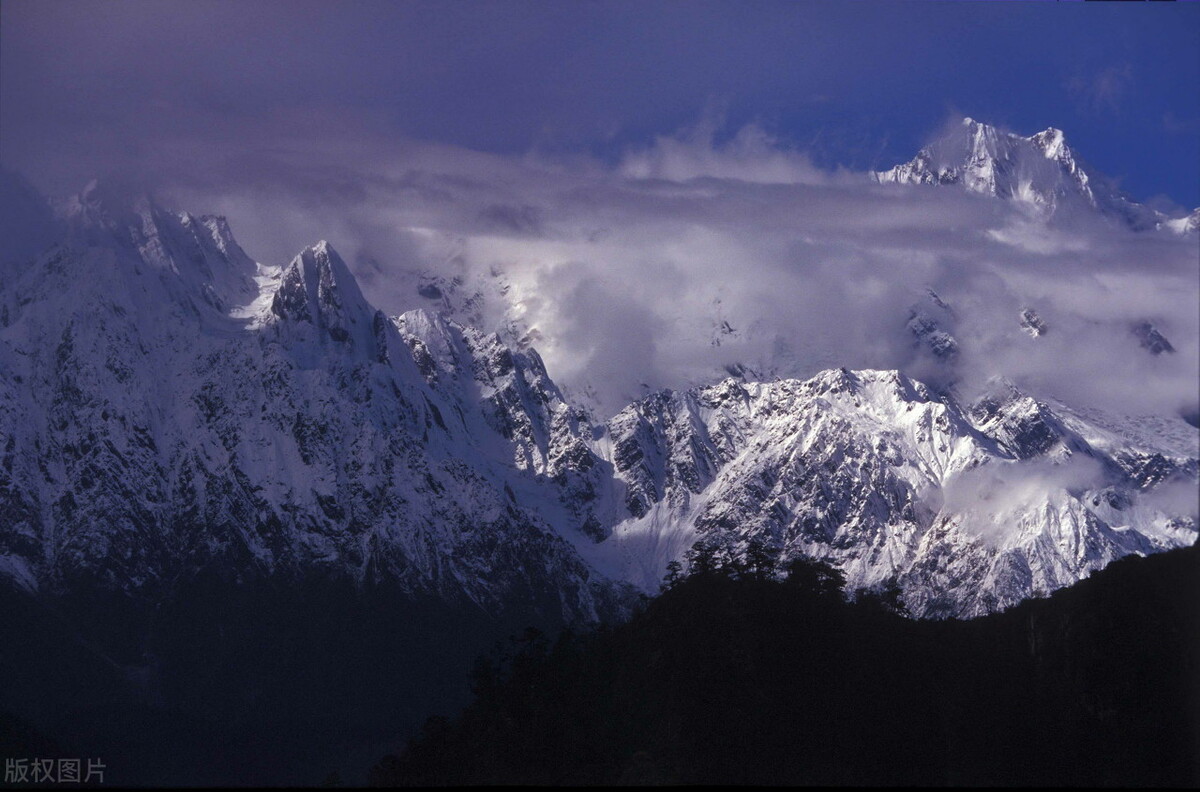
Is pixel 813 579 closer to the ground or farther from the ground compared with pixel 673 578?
closer to the ground

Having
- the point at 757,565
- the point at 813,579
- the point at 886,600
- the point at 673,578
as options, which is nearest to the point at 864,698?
the point at 813,579

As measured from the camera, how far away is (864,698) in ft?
362

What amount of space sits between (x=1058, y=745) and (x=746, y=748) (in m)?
19.7

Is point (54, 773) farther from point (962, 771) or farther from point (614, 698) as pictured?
point (962, 771)

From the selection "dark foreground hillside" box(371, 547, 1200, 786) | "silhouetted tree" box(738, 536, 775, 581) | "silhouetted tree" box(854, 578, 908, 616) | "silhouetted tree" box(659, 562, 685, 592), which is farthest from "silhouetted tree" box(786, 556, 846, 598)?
"silhouetted tree" box(659, 562, 685, 592)

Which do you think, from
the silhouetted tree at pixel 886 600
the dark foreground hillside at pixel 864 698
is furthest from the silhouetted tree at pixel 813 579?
the silhouetted tree at pixel 886 600

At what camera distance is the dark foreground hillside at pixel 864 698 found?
316ft

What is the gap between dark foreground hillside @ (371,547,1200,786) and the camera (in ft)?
316

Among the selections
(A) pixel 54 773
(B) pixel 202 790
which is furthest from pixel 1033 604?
(A) pixel 54 773

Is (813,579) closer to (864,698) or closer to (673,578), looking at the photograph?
(864,698)

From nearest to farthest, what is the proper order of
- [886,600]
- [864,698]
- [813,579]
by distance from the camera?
[864,698] < [813,579] < [886,600]

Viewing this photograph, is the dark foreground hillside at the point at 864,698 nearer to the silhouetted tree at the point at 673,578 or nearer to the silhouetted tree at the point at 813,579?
the silhouetted tree at the point at 813,579

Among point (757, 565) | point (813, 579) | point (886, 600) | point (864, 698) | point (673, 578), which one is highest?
point (673, 578)

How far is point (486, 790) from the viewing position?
90562 millimetres
